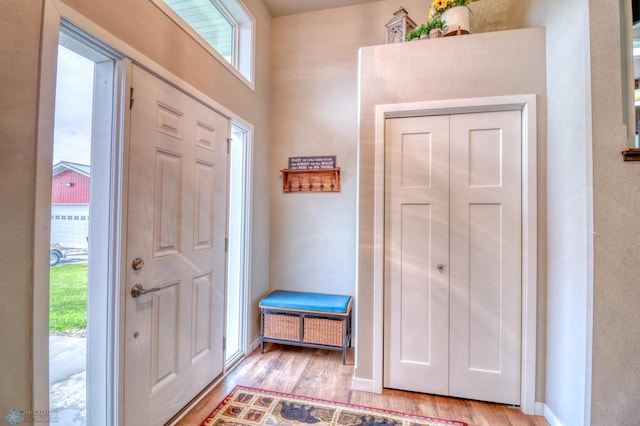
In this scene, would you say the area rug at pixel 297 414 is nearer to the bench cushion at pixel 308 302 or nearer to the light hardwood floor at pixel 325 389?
the light hardwood floor at pixel 325 389

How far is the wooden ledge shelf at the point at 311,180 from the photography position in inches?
111

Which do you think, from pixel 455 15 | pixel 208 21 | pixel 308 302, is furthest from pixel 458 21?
pixel 308 302

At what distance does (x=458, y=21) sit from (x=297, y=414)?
2929 millimetres

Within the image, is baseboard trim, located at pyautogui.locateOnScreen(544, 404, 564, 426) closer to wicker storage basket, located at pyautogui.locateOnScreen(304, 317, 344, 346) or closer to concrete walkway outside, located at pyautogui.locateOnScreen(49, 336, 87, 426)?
wicker storage basket, located at pyautogui.locateOnScreen(304, 317, 344, 346)

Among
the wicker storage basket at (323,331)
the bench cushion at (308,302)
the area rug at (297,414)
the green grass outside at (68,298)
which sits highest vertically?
the green grass outside at (68,298)

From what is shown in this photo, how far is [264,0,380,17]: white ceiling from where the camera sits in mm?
2791

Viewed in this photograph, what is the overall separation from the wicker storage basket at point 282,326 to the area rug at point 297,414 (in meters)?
0.59

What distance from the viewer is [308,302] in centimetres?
254

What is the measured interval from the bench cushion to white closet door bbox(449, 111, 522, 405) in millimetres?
940

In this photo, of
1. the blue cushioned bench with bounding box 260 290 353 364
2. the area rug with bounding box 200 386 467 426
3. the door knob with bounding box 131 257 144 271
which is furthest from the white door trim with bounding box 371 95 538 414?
the door knob with bounding box 131 257 144 271

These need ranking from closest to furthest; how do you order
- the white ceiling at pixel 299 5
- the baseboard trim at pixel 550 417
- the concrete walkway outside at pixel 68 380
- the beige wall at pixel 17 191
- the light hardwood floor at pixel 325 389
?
the beige wall at pixel 17 191 < the concrete walkway outside at pixel 68 380 < the baseboard trim at pixel 550 417 < the light hardwood floor at pixel 325 389 < the white ceiling at pixel 299 5

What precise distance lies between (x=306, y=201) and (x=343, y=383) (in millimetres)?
1655

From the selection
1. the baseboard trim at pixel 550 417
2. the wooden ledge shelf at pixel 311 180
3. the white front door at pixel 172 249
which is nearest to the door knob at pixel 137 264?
the white front door at pixel 172 249

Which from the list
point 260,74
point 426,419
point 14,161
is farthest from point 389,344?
point 260,74
